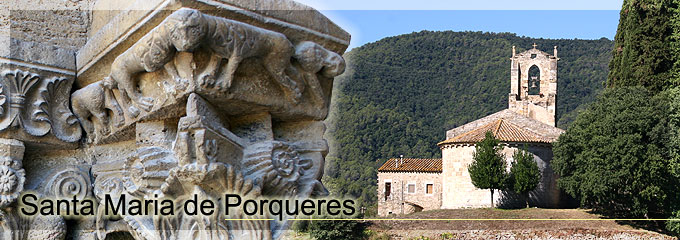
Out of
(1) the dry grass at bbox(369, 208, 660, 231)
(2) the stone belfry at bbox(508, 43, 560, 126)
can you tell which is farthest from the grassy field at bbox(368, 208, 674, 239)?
(2) the stone belfry at bbox(508, 43, 560, 126)

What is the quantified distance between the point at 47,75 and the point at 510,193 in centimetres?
2523

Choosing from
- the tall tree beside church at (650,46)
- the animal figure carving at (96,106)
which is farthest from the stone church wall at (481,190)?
the animal figure carving at (96,106)

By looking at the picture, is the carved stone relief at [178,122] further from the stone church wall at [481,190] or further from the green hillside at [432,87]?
the green hillside at [432,87]

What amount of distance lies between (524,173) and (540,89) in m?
13.7

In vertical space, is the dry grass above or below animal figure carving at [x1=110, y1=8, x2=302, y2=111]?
below

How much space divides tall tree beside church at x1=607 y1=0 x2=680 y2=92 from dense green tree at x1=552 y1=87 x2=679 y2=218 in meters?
0.60

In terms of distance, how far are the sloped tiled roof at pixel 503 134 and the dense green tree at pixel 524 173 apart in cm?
84

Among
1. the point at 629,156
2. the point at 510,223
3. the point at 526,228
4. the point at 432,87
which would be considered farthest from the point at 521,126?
the point at 432,87

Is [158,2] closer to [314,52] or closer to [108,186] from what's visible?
[314,52]

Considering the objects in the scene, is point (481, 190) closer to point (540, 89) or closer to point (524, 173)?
point (524, 173)

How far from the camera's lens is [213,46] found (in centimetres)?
153

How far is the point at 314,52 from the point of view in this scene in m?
1.72

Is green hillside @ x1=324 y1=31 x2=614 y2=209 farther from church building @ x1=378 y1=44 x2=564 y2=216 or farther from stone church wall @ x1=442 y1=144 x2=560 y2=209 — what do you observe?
stone church wall @ x1=442 y1=144 x2=560 y2=209

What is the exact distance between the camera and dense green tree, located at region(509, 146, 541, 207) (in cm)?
2502
